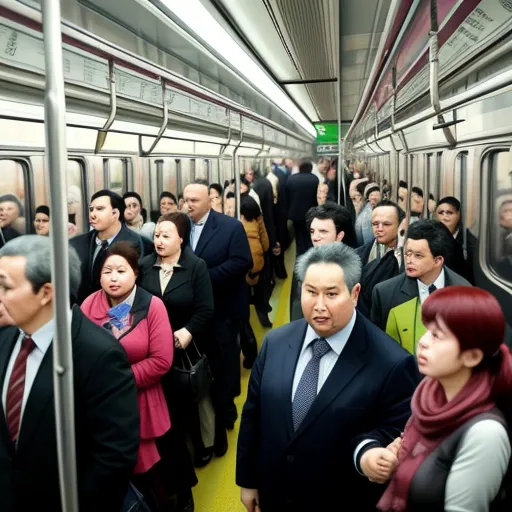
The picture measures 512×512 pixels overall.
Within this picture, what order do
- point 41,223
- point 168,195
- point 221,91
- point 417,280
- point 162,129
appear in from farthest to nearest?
1. point 221,91
2. point 168,195
3. point 162,129
4. point 417,280
5. point 41,223

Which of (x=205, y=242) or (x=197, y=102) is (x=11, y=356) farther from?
(x=197, y=102)

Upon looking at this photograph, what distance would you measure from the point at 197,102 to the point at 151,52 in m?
0.72

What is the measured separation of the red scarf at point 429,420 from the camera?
1.31 metres

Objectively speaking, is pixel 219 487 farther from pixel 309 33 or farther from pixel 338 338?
pixel 309 33

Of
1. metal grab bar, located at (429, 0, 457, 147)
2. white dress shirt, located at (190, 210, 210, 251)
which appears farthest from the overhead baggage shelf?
metal grab bar, located at (429, 0, 457, 147)

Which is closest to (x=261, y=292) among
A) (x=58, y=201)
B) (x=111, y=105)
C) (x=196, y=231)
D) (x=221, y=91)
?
(x=221, y=91)

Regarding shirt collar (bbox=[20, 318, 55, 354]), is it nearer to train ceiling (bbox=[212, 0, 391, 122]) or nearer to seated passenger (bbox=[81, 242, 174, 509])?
seated passenger (bbox=[81, 242, 174, 509])

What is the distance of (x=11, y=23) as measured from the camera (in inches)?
65.4

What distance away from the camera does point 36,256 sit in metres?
1.32

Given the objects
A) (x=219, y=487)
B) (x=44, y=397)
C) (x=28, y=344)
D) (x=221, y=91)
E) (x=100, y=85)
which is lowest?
(x=219, y=487)

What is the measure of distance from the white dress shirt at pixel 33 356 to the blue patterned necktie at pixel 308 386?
2.69ft

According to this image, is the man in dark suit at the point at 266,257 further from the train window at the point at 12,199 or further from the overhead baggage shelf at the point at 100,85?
the train window at the point at 12,199

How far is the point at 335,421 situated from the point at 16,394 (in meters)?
0.93

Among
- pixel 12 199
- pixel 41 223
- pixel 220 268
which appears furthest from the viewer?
pixel 220 268
